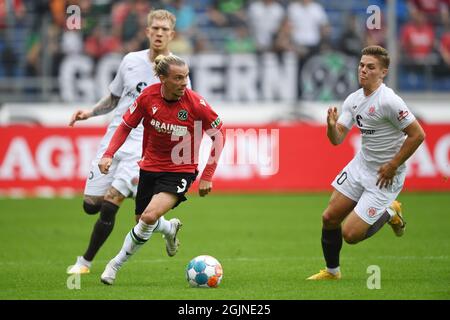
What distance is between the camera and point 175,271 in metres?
10.4

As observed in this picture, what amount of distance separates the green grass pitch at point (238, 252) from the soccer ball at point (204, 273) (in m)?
0.12

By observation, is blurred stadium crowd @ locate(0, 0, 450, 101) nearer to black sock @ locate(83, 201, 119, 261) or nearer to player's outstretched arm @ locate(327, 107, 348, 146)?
black sock @ locate(83, 201, 119, 261)

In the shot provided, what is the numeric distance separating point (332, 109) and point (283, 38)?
13187 mm

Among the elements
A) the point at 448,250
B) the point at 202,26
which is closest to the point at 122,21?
the point at 202,26

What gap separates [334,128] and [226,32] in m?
13.8

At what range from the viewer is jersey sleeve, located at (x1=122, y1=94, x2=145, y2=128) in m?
9.34

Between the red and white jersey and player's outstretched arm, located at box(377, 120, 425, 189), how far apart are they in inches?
65.7

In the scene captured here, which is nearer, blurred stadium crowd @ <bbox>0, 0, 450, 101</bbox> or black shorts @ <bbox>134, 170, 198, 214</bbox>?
black shorts @ <bbox>134, 170, 198, 214</bbox>

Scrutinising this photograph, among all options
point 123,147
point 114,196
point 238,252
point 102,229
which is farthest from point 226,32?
point 102,229

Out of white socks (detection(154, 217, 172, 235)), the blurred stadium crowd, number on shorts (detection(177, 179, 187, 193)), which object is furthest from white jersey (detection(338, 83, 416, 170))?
the blurred stadium crowd

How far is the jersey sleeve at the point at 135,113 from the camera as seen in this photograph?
368 inches

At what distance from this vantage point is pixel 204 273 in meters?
8.99

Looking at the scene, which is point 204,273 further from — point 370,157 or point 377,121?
point 377,121
